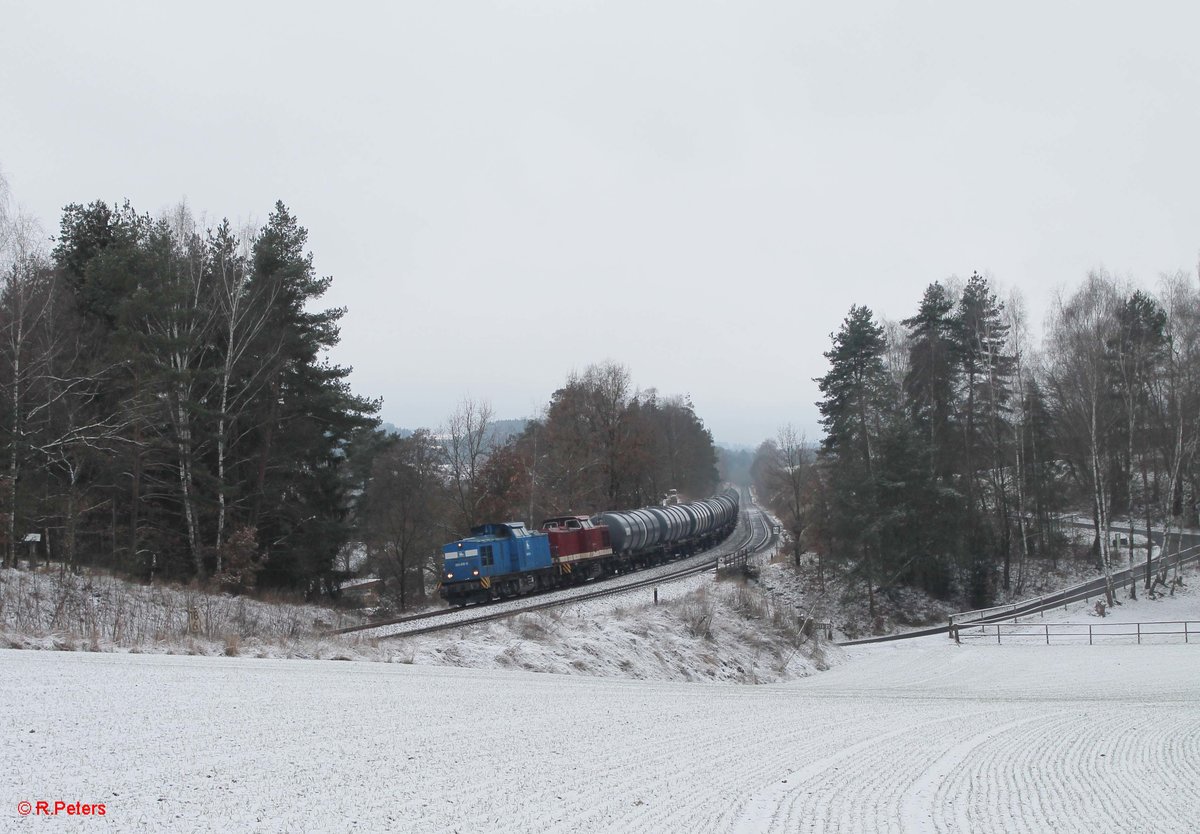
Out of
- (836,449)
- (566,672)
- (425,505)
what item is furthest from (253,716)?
(836,449)

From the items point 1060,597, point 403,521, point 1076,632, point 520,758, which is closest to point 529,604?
point 403,521

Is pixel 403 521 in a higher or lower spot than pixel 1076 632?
higher

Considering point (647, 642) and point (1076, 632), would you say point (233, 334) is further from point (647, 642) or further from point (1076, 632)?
point (1076, 632)

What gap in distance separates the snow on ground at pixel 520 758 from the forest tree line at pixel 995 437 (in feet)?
98.2

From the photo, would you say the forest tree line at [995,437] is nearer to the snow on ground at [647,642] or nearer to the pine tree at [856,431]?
the pine tree at [856,431]

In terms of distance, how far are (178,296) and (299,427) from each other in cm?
635

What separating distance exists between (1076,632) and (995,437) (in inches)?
562

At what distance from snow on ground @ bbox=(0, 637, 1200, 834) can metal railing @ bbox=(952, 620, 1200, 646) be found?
19417 mm

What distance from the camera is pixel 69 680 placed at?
Answer: 28.7 feet

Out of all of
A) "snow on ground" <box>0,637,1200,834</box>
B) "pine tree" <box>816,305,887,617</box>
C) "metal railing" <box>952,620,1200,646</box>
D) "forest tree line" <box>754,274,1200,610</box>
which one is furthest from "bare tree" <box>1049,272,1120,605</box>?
"snow on ground" <box>0,637,1200,834</box>

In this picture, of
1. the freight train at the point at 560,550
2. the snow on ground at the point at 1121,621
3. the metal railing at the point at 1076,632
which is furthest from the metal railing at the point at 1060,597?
the freight train at the point at 560,550

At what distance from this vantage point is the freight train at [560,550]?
100ft

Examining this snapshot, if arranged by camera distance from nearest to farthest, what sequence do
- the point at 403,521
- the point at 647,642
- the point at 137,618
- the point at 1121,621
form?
the point at 137,618 → the point at 647,642 → the point at 1121,621 → the point at 403,521

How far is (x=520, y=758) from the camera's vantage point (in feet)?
24.3
